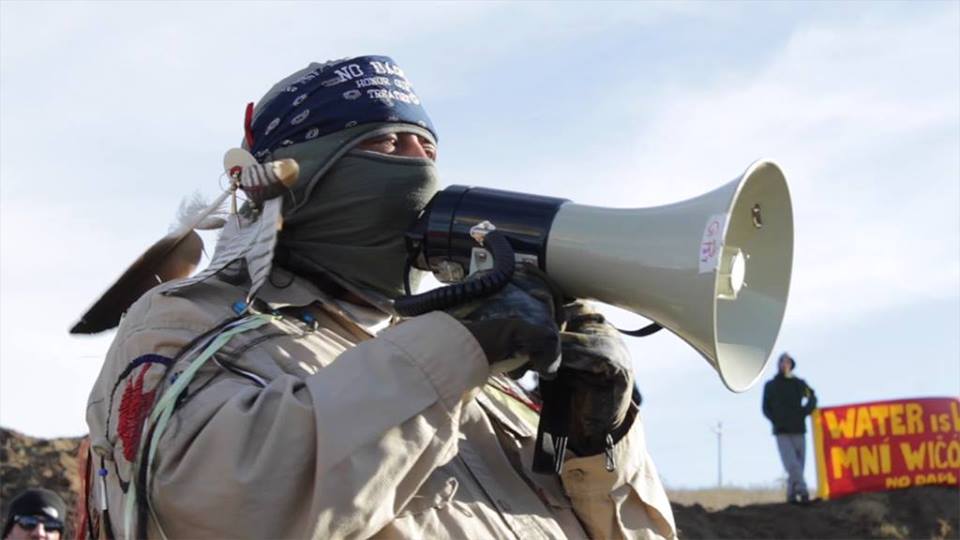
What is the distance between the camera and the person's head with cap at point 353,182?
3971mm

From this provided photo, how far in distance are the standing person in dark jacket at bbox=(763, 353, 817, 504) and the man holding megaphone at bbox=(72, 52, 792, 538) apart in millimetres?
12148

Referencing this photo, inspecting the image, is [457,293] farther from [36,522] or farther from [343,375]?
[36,522]

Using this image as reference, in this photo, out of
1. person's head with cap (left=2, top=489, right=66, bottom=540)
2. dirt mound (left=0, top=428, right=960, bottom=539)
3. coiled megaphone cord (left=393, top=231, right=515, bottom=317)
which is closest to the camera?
coiled megaphone cord (left=393, top=231, right=515, bottom=317)

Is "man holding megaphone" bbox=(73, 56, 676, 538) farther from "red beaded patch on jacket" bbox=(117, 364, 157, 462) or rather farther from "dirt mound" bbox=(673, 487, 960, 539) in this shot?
"dirt mound" bbox=(673, 487, 960, 539)

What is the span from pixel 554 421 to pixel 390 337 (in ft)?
2.01

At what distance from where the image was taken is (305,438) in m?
3.18

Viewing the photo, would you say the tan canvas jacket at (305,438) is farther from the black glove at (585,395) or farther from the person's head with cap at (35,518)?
the person's head with cap at (35,518)

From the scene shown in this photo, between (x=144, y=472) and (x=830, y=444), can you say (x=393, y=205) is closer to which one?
(x=144, y=472)

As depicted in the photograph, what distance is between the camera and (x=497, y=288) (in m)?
3.46

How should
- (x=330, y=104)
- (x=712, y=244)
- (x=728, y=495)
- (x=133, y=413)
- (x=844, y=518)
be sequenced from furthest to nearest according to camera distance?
(x=728, y=495) < (x=844, y=518) < (x=330, y=104) < (x=712, y=244) < (x=133, y=413)

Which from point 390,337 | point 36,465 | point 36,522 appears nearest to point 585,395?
point 390,337

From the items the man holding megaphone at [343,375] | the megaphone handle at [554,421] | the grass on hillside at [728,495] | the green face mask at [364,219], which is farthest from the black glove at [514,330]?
the grass on hillside at [728,495]

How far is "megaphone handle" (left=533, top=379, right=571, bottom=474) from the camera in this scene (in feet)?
12.3

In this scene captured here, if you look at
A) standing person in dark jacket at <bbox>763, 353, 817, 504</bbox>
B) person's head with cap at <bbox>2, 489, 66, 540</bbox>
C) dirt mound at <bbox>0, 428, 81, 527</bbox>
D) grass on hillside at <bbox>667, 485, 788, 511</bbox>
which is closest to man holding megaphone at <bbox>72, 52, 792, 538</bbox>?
person's head with cap at <bbox>2, 489, 66, 540</bbox>
